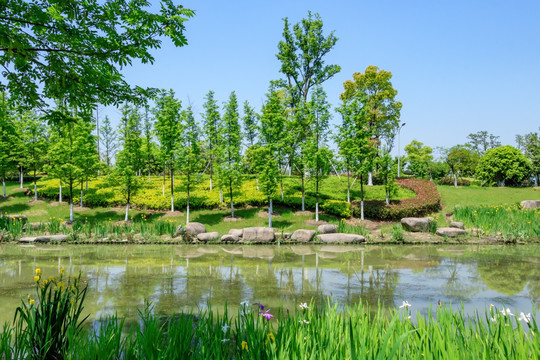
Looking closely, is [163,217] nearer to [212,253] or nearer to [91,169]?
[91,169]

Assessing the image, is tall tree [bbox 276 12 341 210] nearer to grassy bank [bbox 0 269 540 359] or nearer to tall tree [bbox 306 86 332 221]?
tall tree [bbox 306 86 332 221]

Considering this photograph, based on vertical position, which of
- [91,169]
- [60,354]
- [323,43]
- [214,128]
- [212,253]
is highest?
[323,43]

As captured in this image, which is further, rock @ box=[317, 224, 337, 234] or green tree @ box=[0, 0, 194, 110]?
rock @ box=[317, 224, 337, 234]

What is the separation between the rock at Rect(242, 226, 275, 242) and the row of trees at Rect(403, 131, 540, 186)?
31614 mm

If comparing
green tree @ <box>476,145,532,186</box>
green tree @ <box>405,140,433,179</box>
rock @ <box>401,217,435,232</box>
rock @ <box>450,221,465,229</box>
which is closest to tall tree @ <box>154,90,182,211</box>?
rock @ <box>401,217,435,232</box>

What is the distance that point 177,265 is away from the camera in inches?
456

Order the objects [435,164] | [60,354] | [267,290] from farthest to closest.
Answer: [435,164] → [267,290] → [60,354]

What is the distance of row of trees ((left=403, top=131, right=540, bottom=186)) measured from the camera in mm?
37000

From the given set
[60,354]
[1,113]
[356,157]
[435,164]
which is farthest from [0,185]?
[435,164]

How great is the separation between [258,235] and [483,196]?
2162cm

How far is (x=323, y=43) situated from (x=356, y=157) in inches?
508

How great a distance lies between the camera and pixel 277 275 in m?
10.0

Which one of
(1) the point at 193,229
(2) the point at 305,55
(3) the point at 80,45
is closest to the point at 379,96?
(2) the point at 305,55

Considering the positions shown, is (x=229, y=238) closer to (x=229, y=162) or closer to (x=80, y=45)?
(x=229, y=162)
